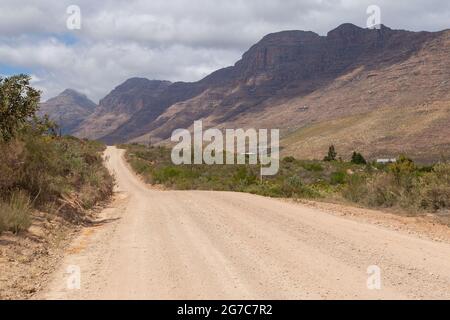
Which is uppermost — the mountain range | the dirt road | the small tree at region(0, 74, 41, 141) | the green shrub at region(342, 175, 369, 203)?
the mountain range

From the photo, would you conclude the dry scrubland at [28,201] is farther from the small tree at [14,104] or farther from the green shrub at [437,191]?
the green shrub at [437,191]

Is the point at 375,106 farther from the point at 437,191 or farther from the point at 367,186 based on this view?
the point at 437,191

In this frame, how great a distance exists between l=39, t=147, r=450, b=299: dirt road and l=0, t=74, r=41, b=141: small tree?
10.6 ft

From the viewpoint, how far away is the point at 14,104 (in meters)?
12.6

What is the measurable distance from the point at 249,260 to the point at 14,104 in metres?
7.50

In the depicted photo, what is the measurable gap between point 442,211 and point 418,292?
9512 mm

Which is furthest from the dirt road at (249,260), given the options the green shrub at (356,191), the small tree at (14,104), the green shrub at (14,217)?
the green shrub at (356,191)

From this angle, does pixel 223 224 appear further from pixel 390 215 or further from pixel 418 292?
pixel 418 292

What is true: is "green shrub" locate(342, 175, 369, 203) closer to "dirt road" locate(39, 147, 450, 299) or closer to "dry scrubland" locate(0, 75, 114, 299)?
"dirt road" locate(39, 147, 450, 299)

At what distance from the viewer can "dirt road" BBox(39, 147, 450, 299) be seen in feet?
22.1

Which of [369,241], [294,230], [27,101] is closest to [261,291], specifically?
[369,241]

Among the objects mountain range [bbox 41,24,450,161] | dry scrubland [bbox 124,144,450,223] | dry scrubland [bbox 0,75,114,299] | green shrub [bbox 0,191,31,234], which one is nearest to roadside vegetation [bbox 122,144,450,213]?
dry scrubland [bbox 124,144,450,223]

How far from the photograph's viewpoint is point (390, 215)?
599 inches

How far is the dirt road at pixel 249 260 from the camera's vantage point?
22.1ft
